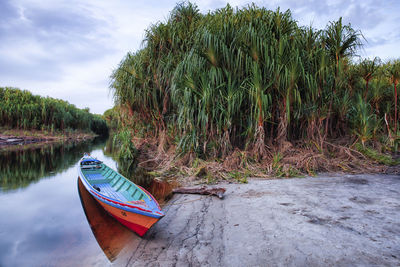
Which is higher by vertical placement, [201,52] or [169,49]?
[169,49]

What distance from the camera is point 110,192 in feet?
14.6

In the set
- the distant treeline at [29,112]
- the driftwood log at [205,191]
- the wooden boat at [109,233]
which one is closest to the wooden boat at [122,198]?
the wooden boat at [109,233]

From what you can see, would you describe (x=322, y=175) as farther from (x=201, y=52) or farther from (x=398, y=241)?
(x=201, y=52)

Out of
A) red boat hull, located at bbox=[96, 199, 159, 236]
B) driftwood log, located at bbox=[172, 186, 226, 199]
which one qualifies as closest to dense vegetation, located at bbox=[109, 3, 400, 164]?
driftwood log, located at bbox=[172, 186, 226, 199]

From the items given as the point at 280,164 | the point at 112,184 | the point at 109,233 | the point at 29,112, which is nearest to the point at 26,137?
the point at 29,112

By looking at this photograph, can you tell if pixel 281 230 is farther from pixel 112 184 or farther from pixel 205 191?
pixel 112 184

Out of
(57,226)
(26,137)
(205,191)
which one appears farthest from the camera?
(26,137)

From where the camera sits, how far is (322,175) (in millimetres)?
4949

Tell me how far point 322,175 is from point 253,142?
1731 mm

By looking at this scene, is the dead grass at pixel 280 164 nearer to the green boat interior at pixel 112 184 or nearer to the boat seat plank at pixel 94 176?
the green boat interior at pixel 112 184

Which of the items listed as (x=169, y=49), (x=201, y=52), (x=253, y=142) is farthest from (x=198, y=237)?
(x=169, y=49)

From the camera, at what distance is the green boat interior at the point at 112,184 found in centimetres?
383

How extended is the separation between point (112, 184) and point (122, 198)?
3.27 ft

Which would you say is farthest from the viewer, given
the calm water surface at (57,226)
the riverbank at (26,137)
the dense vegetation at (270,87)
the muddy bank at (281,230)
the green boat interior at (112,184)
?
the riverbank at (26,137)
